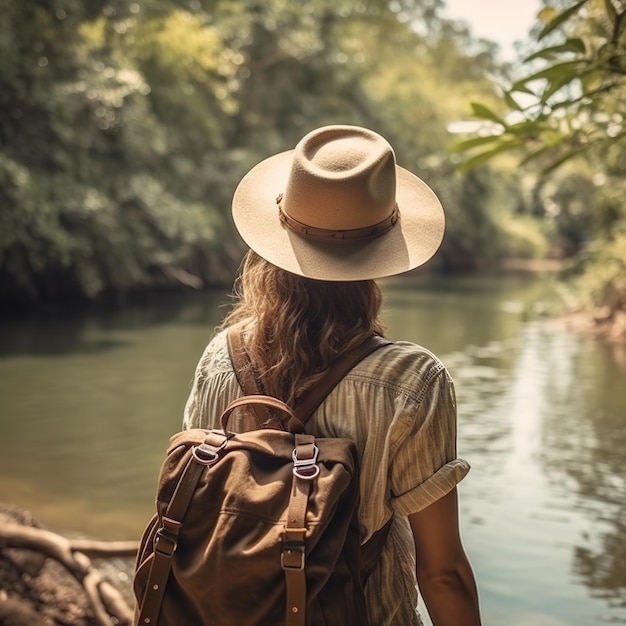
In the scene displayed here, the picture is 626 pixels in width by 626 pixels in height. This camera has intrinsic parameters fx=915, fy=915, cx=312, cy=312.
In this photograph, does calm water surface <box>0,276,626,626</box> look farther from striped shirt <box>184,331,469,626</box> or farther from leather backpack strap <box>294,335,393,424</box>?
leather backpack strap <box>294,335,393,424</box>

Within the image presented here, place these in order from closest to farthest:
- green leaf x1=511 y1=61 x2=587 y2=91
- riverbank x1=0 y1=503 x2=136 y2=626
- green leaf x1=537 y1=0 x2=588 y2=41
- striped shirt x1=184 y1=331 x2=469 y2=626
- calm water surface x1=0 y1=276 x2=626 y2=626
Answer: striped shirt x1=184 y1=331 x2=469 y2=626 < green leaf x1=537 y1=0 x2=588 y2=41 < green leaf x1=511 y1=61 x2=587 y2=91 < riverbank x1=0 y1=503 x2=136 y2=626 < calm water surface x1=0 y1=276 x2=626 y2=626

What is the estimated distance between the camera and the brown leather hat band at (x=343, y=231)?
65.4 inches

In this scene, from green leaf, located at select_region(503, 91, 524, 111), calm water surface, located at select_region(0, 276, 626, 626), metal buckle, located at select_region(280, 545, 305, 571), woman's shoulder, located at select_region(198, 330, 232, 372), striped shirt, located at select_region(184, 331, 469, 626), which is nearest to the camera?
metal buckle, located at select_region(280, 545, 305, 571)

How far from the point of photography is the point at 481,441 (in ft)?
23.9

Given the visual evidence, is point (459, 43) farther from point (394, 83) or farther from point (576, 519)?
point (576, 519)

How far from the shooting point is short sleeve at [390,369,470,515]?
63.4 inches

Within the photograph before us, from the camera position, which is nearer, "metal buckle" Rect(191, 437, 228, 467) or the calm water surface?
"metal buckle" Rect(191, 437, 228, 467)

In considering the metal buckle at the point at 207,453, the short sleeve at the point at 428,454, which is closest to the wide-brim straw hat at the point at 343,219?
the short sleeve at the point at 428,454

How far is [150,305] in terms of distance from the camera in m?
18.3

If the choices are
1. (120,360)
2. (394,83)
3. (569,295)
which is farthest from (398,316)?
(394,83)

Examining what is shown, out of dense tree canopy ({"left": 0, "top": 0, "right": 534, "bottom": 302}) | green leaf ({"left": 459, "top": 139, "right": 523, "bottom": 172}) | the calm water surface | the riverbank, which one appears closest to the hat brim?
green leaf ({"left": 459, "top": 139, "right": 523, "bottom": 172})

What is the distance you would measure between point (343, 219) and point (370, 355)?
250 mm

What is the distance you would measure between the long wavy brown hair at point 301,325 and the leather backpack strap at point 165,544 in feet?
0.80

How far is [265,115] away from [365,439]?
23499 millimetres
